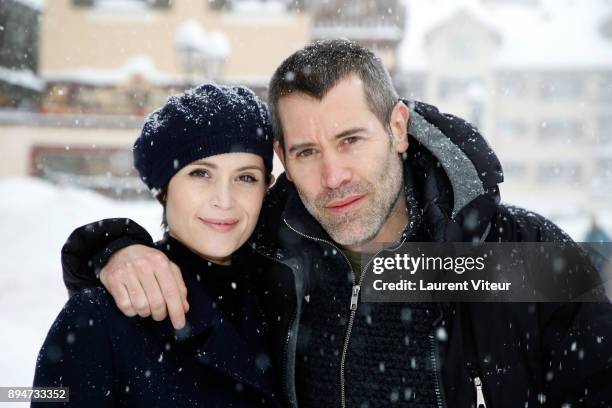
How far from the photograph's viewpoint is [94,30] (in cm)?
2080

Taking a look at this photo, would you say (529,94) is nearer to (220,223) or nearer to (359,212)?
(359,212)

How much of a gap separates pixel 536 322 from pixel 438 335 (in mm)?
366

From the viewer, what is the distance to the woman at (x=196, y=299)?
1.80 m

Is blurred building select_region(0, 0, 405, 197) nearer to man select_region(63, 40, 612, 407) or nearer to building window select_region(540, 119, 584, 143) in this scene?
man select_region(63, 40, 612, 407)

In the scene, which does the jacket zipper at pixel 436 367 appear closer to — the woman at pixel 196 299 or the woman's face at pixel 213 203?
the woman at pixel 196 299

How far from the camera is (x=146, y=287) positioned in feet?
6.25

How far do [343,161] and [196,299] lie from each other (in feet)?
2.81

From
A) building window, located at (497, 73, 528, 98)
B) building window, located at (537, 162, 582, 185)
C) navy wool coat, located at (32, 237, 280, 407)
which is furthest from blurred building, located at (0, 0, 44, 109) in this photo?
building window, located at (537, 162, 582, 185)

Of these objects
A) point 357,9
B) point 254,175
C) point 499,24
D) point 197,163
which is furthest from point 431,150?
point 499,24

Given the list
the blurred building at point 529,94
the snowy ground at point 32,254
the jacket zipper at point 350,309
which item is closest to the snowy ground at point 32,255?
the snowy ground at point 32,254

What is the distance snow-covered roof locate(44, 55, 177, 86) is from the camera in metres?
19.0

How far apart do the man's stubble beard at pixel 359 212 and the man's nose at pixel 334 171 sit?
0.10 feet

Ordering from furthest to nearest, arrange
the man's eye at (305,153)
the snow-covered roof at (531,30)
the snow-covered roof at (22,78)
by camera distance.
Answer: the snow-covered roof at (531,30), the snow-covered roof at (22,78), the man's eye at (305,153)

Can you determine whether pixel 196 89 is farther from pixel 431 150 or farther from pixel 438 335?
pixel 438 335
